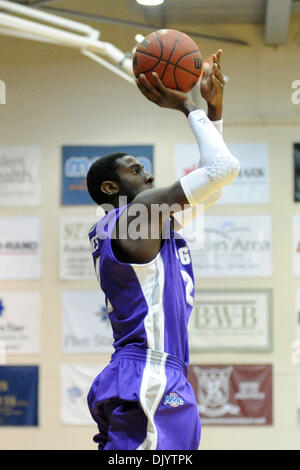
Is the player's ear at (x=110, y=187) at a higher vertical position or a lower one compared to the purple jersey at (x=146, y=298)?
higher

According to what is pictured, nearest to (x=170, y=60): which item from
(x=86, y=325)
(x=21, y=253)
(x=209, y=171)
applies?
(x=209, y=171)

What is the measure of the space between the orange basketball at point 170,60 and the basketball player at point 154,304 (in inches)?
6.1

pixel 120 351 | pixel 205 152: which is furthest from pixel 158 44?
pixel 120 351

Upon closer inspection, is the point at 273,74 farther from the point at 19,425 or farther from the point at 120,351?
the point at 120,351

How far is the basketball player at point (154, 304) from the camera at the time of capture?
10.4 ft

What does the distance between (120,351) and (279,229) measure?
5.59 metres

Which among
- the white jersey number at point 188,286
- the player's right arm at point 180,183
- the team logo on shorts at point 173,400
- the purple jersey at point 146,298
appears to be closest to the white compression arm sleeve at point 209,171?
the player's right arm at point 180,183

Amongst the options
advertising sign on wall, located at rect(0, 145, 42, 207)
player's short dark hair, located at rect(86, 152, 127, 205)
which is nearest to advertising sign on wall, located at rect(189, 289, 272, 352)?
advertising sign on wall, located at rect(0, 145, 42, 207)

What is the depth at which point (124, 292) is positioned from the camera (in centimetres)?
342

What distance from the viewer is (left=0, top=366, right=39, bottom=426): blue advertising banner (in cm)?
863

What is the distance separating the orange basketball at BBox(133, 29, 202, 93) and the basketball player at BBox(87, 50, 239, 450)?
0.16 m

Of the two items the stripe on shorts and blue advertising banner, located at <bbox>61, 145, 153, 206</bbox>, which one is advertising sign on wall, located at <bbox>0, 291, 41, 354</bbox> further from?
A: the stripe on shorts

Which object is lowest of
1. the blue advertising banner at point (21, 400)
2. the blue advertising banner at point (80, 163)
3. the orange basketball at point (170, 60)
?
the blue advertising banner at point (21, 400)

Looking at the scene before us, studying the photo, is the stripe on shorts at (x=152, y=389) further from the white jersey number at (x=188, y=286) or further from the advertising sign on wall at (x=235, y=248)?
the advertising sign on wall at (x=235, y=248)
